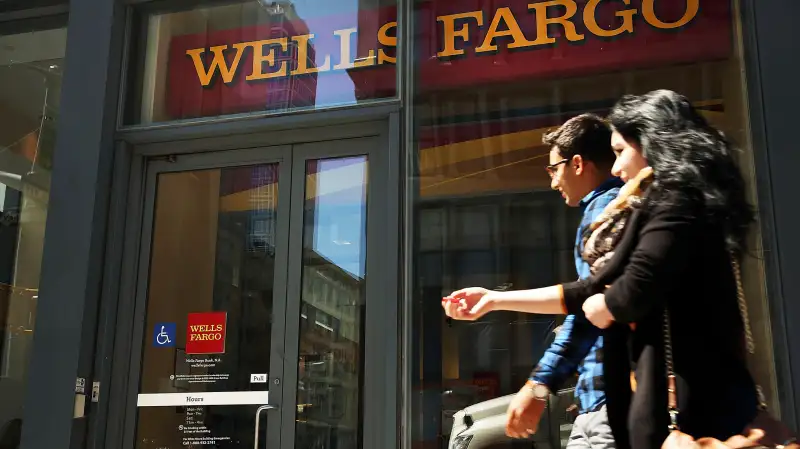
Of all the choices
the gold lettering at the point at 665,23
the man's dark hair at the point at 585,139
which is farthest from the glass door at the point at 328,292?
the gold lettering at the point at 665,23

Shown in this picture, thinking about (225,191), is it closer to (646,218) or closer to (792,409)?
(646,218)

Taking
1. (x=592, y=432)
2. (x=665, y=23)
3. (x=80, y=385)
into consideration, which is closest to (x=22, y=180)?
(x=80, y=385)

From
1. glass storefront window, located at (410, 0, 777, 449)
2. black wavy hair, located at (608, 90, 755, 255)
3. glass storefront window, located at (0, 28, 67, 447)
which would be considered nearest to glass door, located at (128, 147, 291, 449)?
glass storefront window, located at (0, 28, 67, 447)

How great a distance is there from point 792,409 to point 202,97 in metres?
3.73

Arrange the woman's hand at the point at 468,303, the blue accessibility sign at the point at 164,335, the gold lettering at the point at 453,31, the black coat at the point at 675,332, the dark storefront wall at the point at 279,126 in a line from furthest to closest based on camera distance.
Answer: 1. the blue accessibility sign at the point at 164,335
2. the gold lettering at the point at 453,31
3. the woman's hand at the point at 468,303
4. the dark storefront wall at the point at 279,126
5. the black coat at the point at 675,332

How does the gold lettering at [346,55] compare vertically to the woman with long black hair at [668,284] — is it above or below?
above

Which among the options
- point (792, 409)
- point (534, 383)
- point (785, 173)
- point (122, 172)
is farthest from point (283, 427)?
point (785, 173)

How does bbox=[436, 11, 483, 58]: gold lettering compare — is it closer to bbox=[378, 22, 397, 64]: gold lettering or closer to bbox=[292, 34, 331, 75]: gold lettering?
bbox=[378, 22, 397, 64]: gold lettering

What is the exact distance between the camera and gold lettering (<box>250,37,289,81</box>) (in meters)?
4.90

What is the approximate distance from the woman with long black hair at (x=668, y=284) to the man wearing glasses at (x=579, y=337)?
0.06 metres

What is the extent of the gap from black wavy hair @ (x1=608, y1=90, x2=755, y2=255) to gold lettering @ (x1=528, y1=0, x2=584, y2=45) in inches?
27.1

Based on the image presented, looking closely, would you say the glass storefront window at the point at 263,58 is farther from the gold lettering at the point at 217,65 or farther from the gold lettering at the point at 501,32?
the gold lettering at the point at 501,32

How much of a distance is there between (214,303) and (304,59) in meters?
1.58

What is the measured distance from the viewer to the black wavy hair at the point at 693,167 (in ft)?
12.1
